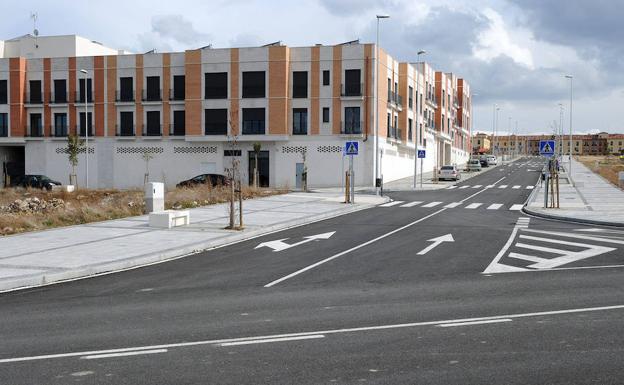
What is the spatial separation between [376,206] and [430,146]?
4761cm

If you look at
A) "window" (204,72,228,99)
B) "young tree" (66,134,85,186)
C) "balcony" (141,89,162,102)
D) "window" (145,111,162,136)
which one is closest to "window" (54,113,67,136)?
"young tree" (66,134,85,186)

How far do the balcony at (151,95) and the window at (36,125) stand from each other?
1041 centimetres

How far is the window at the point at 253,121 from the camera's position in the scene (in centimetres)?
5306

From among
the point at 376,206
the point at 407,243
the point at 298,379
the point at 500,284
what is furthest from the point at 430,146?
the point at 298,379

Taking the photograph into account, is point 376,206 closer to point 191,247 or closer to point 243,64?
point 191,247

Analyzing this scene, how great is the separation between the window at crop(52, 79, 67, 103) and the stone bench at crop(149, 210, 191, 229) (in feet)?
139

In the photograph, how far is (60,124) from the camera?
58.3 meters

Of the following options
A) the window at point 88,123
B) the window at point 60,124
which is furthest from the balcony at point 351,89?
the window at point 60,124

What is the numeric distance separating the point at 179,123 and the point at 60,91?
1172cm

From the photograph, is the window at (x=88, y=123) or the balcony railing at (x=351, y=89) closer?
the balcony railing at (x=351, y=89)

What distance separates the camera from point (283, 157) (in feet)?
174

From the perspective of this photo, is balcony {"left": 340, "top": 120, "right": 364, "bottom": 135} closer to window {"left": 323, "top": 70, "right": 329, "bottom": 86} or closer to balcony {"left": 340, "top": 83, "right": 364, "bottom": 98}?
balcony {"left": 340, "top": 83, "right": 364, "bottom": 98}

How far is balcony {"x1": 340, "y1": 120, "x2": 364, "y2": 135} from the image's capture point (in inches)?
2042

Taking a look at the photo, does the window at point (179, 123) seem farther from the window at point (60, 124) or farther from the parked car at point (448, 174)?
the parked car at point (448, 174)
